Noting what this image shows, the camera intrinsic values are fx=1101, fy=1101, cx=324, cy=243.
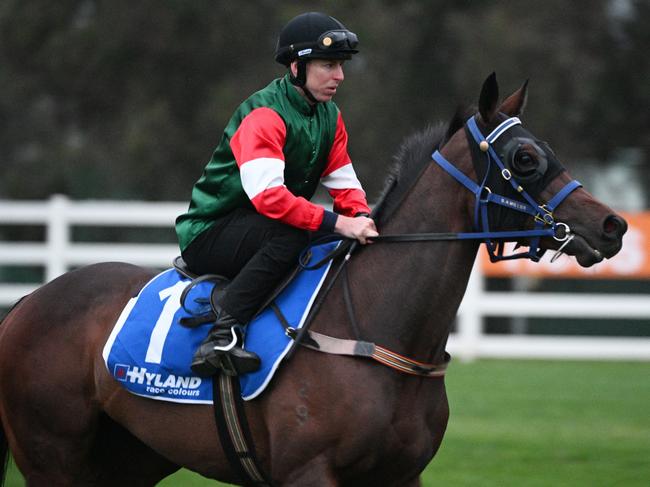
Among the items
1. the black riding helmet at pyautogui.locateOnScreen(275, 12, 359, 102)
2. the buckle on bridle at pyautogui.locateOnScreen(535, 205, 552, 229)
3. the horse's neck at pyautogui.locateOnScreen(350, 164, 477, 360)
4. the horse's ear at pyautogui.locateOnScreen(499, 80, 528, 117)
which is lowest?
the horse's neck at pyautogui.locateOnScreen(350, 164, 477, 360)

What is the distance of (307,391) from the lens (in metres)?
4.36

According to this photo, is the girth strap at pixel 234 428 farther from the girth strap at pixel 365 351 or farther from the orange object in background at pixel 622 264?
the orange object in background at pixel 622 264

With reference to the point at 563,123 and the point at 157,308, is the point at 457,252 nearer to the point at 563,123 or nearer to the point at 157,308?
the point at 157,308

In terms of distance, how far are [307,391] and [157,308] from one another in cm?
85

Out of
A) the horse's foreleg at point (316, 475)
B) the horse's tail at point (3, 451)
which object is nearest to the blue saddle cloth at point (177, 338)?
the horse's foreleg at point (316, 475)

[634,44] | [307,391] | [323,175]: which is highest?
[634,44]

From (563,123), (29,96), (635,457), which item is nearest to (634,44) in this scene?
(563,123)

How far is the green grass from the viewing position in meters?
7.02

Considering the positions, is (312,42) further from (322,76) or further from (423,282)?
(423,282)

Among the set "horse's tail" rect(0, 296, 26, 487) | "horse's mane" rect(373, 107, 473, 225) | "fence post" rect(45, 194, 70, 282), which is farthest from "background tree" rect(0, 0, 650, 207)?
"horse's mane" rect(373, 107, 473, 225)

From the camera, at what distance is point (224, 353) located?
4422 millimetres

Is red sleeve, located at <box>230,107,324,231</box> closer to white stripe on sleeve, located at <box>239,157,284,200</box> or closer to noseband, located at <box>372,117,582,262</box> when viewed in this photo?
white stripe on sleeve, located at <box>239,157,284,200</box>

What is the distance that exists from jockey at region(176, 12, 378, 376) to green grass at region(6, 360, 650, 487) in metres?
2.74

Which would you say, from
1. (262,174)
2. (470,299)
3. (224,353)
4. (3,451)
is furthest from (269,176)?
(470,299)
